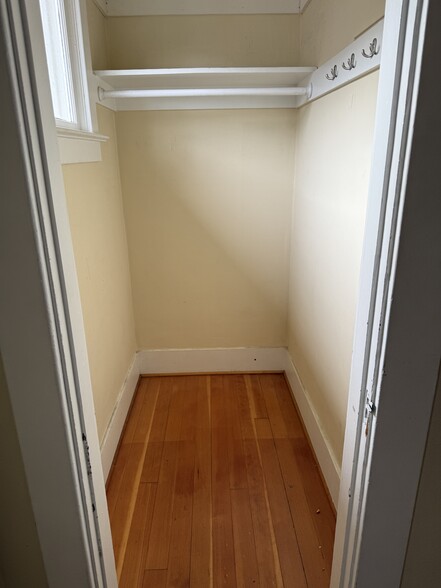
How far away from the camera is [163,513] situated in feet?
5.54

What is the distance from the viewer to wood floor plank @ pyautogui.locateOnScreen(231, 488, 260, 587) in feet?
4.69

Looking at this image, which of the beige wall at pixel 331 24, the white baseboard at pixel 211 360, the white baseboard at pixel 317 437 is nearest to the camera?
the beige wall at pixel 331 24

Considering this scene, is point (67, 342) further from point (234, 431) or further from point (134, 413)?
point (134, 413)

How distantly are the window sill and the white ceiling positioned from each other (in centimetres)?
73

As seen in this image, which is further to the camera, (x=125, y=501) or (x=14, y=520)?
(x=125, y=501)

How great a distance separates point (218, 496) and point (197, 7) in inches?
93.5

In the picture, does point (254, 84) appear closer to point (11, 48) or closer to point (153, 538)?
point (11, 48)

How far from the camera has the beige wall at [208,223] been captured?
2.25 metres

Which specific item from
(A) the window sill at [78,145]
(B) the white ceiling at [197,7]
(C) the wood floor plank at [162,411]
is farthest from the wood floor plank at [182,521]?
(B) the white ceiling at [197,7]

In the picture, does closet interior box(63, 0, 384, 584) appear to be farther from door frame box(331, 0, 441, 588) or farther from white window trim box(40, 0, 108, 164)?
door frame box(331, 0, 441, 588)

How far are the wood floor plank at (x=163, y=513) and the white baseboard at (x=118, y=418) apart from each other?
0.25m

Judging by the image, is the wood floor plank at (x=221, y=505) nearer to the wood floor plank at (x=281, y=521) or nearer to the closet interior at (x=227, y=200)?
the wood floor plank at (x=281, y=521)

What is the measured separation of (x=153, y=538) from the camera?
1.58m

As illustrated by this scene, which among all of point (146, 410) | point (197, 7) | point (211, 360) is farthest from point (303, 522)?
point (197, 7)
